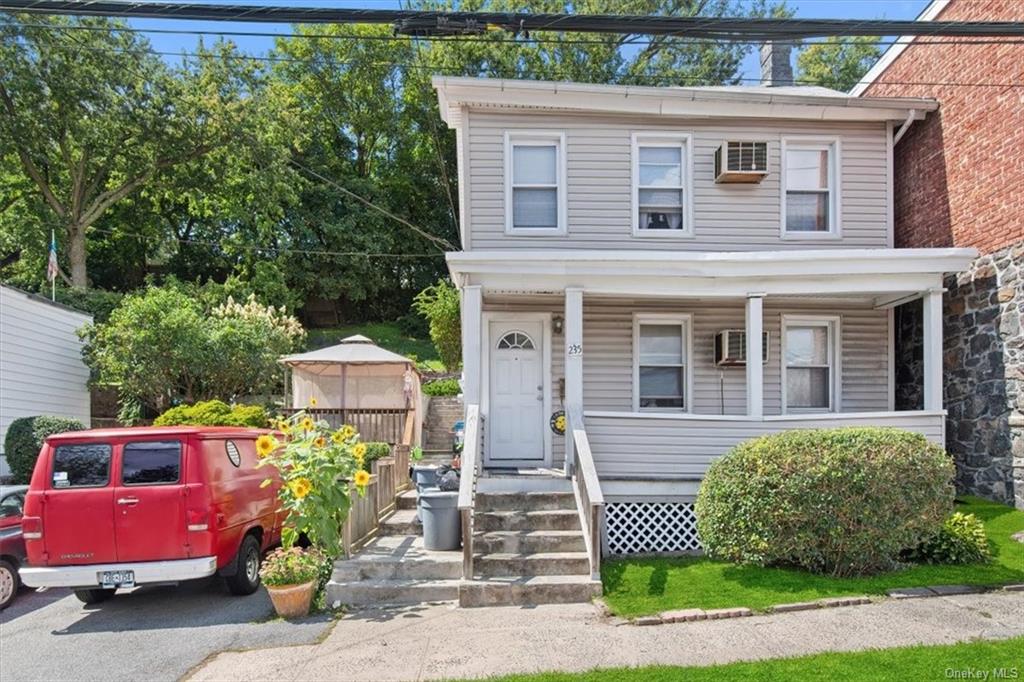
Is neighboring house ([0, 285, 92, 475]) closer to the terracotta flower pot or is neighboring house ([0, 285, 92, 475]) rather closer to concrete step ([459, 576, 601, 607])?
the terracotta flower pot

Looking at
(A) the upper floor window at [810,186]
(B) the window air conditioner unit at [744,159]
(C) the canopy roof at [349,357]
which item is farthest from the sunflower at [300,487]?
(A) the upper floor window at [810,186]

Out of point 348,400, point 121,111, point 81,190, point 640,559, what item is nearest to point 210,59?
point 121,111

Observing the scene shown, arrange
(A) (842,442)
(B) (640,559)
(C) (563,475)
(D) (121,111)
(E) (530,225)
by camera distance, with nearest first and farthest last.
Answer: (A) (842,442)
(B) (640,559)
(C) (563,475)
(E) (530,225)
(D) (121,111)

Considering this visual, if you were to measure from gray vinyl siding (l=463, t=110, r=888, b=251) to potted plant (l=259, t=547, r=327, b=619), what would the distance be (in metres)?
5.33

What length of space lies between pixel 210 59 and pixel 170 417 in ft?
55.5

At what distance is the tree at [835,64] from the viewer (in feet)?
84.9

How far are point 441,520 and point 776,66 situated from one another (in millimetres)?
11221

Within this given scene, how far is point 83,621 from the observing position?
637 centimetres

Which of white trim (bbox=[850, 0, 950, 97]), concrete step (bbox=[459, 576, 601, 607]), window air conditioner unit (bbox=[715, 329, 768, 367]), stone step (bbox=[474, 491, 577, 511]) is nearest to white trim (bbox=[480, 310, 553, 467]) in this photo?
stone step (bbox=[474, 491, 577, 511])

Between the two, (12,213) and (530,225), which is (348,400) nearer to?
(530,225)

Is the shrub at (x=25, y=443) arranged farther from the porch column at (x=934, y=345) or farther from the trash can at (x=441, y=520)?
the porch column at (x=934, y=345)

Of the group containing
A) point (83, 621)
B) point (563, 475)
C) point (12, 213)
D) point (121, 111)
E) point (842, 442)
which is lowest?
point (83, 621)

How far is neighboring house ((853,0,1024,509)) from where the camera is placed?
8359 millimetres

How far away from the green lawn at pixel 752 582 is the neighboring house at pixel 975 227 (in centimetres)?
222
